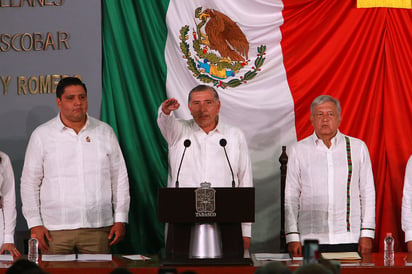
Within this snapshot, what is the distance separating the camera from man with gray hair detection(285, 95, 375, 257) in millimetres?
5773

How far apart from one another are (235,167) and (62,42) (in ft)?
6.30

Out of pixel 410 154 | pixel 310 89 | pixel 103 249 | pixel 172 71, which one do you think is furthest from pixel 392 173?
pixel 103 249

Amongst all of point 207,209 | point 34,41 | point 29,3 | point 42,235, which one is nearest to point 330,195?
point 207,209

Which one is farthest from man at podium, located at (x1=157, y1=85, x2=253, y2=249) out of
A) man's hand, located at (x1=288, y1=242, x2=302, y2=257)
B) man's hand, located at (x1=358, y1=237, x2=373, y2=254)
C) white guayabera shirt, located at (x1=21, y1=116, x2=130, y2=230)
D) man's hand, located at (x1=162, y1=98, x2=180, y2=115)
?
man's hand, located at (x1=358, y1=237, x2=373, y2=254)

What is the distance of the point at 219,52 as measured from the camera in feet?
22.4

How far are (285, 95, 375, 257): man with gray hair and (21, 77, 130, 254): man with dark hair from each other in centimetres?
126

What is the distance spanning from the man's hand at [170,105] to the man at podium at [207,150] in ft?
0.64

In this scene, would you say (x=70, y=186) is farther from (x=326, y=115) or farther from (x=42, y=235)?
(x=326, y=115)

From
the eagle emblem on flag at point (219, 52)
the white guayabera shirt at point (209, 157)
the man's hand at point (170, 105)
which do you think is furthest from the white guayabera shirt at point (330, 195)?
the eagle emblem on flag at point (219, 52)

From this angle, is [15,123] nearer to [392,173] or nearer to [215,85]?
[215,85]

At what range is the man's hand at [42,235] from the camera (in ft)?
18.9

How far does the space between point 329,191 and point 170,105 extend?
1.33 meters

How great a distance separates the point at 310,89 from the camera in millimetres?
6789

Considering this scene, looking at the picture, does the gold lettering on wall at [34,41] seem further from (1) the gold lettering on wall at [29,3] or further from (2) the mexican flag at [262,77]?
(2) the mexican flag at [262,77]
